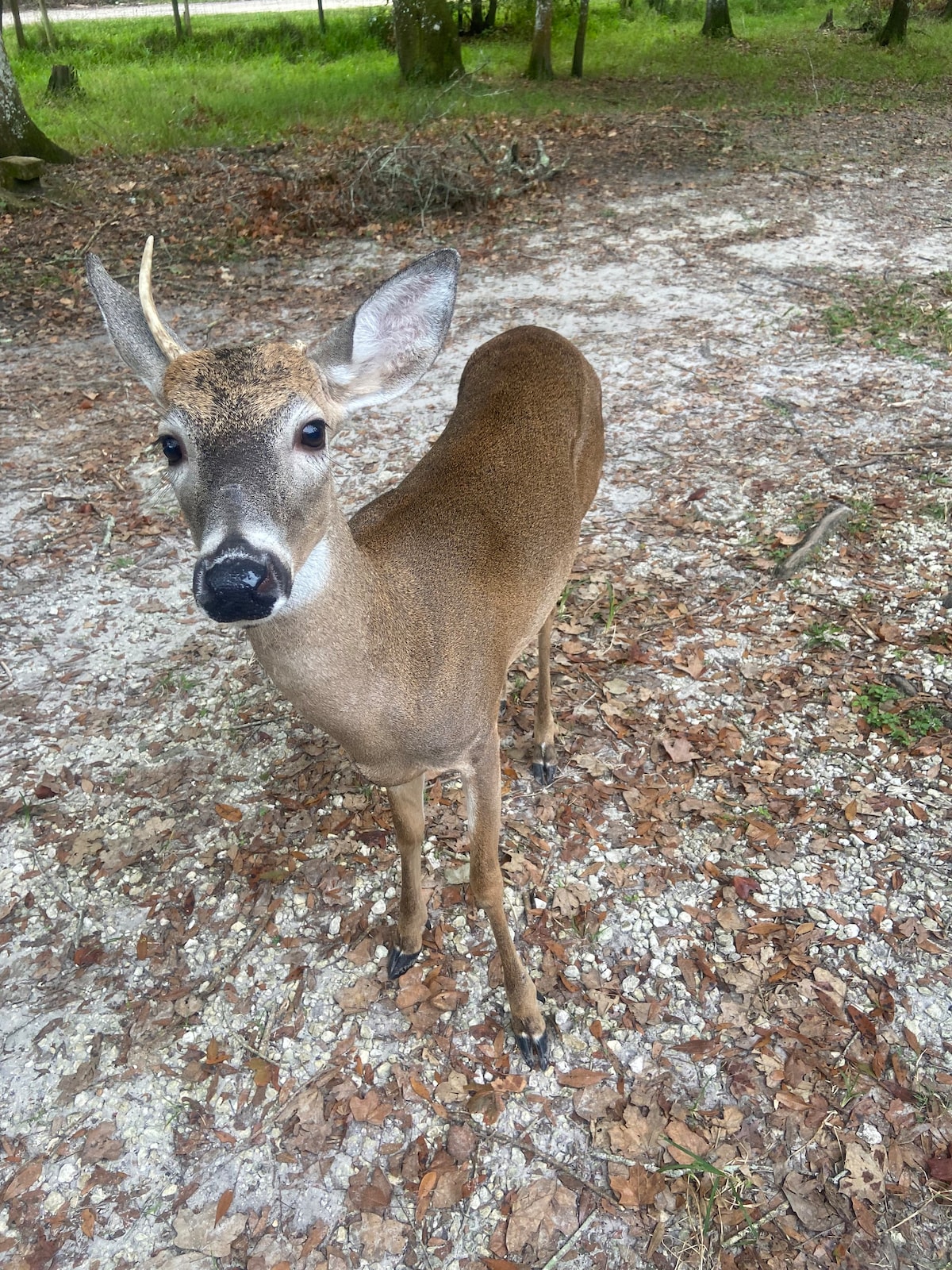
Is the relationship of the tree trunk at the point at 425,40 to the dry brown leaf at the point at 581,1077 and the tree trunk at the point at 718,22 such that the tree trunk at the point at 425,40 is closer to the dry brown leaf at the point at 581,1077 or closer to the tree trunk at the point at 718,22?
the tree trunk at the point at 718,22

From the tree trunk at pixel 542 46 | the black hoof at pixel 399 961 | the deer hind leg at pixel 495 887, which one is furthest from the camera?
the tree trunk at pixel 542 46

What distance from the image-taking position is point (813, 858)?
10.6 ft

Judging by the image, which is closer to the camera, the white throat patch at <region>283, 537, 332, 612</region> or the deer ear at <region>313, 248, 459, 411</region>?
the white throat patch at <region>283, 537, 332, 612</region>

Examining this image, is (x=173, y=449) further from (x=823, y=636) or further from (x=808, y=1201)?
(x=823, y=636)

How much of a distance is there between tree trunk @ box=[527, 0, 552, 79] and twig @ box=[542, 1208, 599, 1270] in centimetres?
1839

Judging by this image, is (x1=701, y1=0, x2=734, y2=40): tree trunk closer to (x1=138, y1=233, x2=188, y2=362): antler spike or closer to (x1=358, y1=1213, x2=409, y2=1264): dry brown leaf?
(x1=138, y1=233, x2=188, y2=362): antler spike

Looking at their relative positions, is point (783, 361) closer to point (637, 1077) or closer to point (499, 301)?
point (499, 301)

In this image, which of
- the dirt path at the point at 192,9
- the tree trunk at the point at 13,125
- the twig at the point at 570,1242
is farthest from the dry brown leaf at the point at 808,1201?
the dirt path at the point at 192,9

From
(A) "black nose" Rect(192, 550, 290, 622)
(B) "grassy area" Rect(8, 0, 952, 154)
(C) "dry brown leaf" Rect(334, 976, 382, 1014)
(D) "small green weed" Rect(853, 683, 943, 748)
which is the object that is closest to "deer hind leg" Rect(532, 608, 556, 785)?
(C) "dry brown leaf" Rect(334, 976, 382, 1014)

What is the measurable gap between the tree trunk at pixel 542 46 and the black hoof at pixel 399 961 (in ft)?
57.8

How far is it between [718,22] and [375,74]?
30.4ft

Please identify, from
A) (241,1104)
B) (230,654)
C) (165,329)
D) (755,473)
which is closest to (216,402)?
(165,329)

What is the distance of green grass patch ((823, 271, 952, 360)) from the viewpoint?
6.40 metres

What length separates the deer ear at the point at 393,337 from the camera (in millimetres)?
2289
